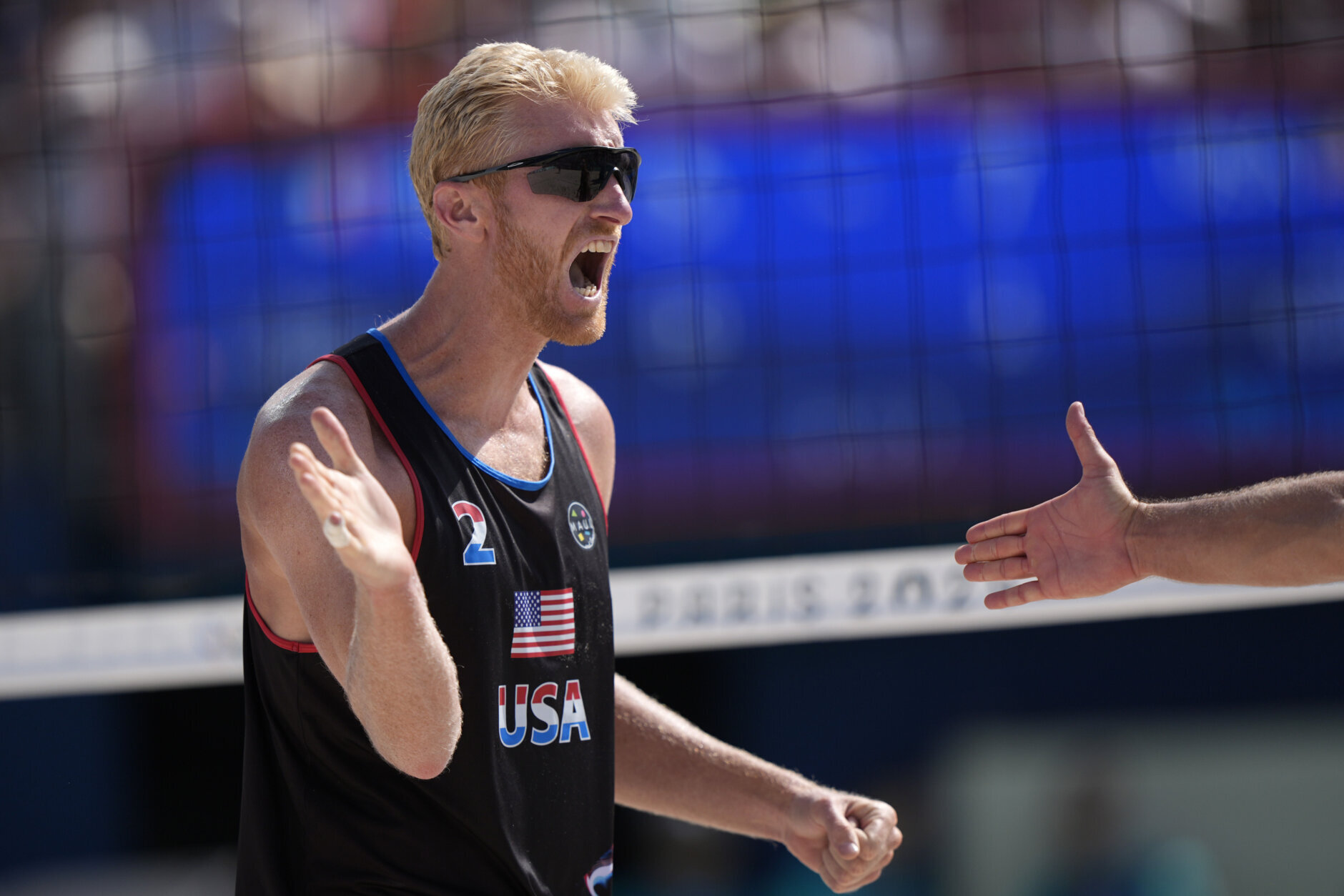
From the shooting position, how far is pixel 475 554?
6.45 ft

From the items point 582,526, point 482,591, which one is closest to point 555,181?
point 582,526

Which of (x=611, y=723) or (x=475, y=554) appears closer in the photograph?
(x=475, y=554)

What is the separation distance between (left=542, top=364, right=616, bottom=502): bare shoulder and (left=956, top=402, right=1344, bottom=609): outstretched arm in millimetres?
710

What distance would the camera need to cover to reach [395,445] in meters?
1.95

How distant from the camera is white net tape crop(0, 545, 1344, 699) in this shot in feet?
13.2

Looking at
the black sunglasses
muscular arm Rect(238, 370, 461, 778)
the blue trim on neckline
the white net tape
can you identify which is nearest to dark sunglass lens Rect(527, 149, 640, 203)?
the black sunglasses

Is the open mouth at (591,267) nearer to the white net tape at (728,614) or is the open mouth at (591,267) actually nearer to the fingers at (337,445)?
the fingers at (337,445)

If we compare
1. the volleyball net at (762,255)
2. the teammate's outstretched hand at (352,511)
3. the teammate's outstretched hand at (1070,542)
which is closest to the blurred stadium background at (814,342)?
the volleyball net at (762,255)

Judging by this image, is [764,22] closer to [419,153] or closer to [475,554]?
[419,153]

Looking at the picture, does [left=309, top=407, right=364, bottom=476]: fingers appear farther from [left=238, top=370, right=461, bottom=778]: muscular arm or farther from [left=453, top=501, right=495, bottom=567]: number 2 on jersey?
[left=453, top=501, right=495, bottom=567]: number 2 on jersey

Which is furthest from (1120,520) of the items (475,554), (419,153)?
(419,153)

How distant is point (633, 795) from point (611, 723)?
0.84 feet

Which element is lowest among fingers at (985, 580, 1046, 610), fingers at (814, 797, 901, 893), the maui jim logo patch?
fingers at (814, 797, 901, 893)

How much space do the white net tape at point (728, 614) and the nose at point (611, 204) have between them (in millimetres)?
2023
